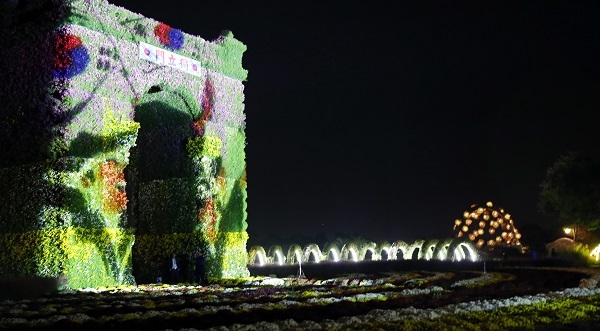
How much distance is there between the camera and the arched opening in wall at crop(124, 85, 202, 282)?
24156 mm

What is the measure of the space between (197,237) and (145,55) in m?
6.67

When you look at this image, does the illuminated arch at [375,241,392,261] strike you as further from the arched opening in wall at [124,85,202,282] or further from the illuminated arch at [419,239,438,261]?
the arched opening in wall at [124,85,202,282]

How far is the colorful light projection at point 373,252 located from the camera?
102 ft

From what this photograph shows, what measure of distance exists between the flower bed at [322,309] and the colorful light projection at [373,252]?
13512mm

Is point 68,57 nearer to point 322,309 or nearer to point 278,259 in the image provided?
point 322,309

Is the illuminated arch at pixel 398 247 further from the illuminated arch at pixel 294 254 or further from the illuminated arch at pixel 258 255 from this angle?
the illuminated arch at pixel 258 255

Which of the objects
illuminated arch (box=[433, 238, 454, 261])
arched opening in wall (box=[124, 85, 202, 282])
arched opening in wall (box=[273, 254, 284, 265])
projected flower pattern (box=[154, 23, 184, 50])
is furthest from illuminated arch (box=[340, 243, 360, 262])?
projected flower pattern (box=[154, 23, 184, 50])

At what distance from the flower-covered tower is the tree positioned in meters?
24.3

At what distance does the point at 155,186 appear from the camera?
2480 centimetres

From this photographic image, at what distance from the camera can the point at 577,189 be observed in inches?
1569

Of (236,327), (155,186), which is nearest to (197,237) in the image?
(155,186)

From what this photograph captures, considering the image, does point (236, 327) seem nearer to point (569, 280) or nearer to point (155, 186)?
point (569, 280)

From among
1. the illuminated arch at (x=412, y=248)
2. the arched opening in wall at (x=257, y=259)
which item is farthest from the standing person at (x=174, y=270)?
the illuminated arch at (x=412, y=248)

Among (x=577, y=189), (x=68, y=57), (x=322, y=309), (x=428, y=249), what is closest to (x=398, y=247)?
(x=428, y=249)
